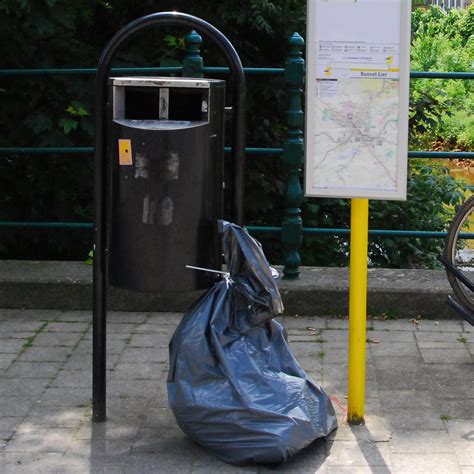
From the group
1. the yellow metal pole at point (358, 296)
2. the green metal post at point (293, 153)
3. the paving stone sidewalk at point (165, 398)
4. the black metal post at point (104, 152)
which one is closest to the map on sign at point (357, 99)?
the yellow metal pole at point (358, 296)

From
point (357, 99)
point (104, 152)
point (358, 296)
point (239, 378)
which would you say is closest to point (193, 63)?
point (104, 152)

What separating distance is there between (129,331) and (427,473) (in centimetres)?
219

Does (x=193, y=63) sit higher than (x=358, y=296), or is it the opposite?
(x=193, y=63)

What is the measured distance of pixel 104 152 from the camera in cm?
442

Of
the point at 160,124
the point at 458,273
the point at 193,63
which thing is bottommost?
the point at 458,273

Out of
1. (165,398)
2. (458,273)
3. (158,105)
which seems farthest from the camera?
(458,273)

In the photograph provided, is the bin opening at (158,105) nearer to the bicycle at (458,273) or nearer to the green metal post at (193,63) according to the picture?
the green metal post at (193,63)

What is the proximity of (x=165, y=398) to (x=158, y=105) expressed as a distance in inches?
50.0

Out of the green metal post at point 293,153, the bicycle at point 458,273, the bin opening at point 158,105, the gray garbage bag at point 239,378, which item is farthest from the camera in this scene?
the green metal post at point 293,153

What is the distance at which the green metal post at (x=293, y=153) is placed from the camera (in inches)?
238

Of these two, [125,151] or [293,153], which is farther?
[293,153]

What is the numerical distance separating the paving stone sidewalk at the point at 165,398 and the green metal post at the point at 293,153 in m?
0.41

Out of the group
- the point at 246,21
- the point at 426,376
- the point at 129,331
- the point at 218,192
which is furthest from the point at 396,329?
the point at 246,21

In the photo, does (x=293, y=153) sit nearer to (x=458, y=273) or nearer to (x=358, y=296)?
(x=458, y=273)
